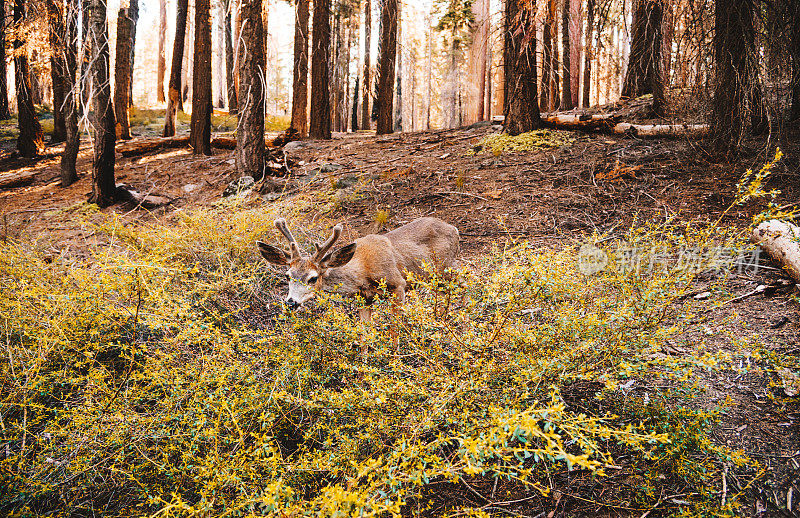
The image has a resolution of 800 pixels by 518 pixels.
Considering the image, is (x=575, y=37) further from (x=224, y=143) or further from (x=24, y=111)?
(x=24, y=111)

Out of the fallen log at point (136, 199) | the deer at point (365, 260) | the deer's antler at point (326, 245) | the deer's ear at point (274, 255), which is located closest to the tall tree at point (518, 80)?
the deer at point (365, 260)

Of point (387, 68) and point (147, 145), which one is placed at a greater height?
point (387, 68)

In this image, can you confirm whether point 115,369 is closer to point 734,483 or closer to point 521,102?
point 734,483

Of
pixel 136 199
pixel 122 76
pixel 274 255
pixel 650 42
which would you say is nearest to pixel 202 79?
pixel 136 199

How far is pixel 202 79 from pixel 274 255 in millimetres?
10587

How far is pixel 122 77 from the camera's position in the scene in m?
16.6

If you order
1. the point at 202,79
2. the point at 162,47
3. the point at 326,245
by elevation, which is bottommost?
the point at 326,245

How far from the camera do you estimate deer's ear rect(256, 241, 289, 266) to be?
180 inches

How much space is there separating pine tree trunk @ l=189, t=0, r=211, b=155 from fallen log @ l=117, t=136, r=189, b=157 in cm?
196

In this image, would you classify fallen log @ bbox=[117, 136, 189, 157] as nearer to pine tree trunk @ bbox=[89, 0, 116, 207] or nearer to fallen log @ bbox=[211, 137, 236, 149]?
fallen log @ bbox=[211, 137, 236, 149]

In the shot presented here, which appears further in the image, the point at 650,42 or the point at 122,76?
the point at 122,76

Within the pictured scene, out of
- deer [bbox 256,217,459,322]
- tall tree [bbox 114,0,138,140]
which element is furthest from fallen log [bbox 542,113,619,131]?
tall tree [bbox 114,0,138,140]

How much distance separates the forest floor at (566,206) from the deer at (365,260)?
1.88 feet

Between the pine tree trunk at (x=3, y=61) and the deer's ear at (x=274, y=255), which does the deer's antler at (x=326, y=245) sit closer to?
the deer's ear at (x=274, y=255)
